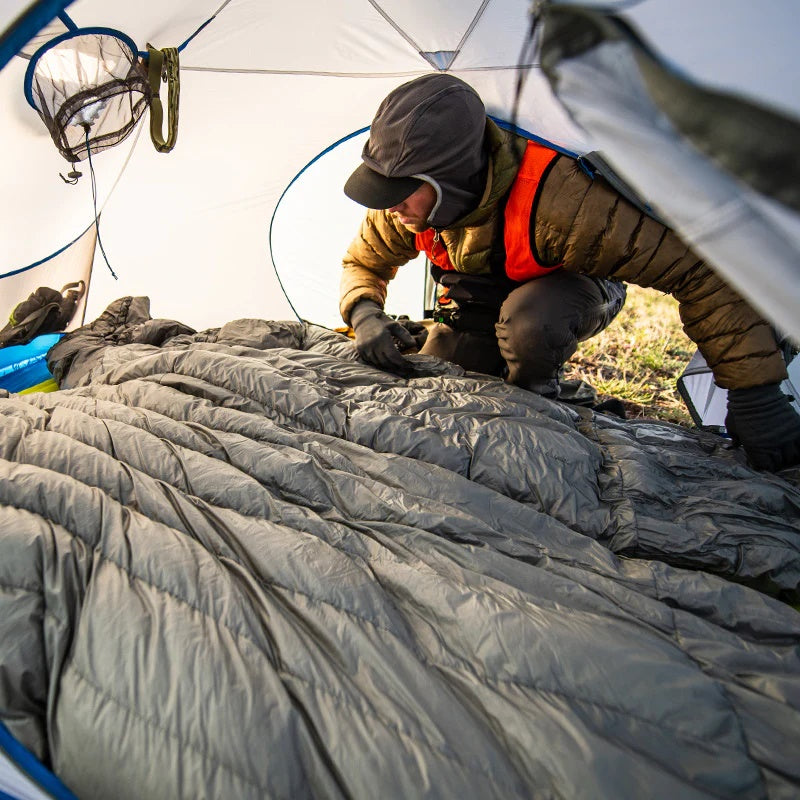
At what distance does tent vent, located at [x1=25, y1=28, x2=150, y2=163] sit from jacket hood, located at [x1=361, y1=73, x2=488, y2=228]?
28.3 inches

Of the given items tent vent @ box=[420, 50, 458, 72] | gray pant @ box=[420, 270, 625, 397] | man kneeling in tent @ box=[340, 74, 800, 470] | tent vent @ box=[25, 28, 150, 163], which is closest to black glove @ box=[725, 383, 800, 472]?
man kneeling in tent @ box=[340, 74, 800, 470]

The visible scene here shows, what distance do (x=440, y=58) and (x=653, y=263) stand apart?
3.25 feet

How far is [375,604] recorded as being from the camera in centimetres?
84

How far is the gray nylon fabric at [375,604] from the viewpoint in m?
0.67

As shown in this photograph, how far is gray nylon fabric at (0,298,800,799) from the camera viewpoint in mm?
667

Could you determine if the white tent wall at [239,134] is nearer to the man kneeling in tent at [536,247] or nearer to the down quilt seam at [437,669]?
the man kneeling in tent at [536,247]

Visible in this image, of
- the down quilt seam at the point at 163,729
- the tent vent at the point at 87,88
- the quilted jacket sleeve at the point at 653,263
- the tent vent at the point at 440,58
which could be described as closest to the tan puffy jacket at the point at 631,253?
the quilted jacket sleeve at the point at 653,263

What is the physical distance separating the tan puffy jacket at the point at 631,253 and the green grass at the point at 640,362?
63 cm

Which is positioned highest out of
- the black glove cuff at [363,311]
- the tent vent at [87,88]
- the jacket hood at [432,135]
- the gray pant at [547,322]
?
the tent vent at [87,88]

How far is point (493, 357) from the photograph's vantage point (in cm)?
199

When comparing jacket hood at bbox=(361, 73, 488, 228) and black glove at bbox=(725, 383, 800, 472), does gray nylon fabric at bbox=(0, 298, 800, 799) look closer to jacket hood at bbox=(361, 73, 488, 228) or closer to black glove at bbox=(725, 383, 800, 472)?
black glove at bbox=(725, 383, 800, 472)

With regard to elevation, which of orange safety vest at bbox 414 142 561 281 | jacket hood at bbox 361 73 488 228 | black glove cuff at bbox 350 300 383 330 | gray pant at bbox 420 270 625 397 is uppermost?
jacket hood at bbox 361 73 488 228

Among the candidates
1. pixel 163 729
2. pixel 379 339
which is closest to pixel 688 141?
pixel 163 729

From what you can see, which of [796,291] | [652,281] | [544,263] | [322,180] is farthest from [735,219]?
[322,180]
